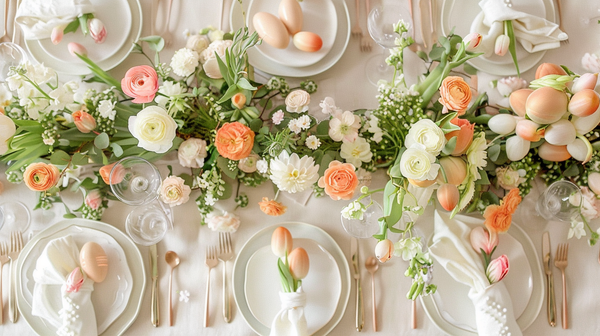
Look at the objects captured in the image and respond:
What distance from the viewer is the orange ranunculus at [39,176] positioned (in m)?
1.19

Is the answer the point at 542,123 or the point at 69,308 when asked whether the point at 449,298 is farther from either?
the point at 69,308

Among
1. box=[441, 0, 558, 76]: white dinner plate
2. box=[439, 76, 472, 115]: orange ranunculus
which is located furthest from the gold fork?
box=[439, 76, 472, 115]: orange ranunculus

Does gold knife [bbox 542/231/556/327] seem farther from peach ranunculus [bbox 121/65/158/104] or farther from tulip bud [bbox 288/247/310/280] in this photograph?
peach ranunculus [bbox 121/65/158/104]

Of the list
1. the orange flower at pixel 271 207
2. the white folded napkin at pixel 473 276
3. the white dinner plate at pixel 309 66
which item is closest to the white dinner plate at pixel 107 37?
the white dinner plate at pixel 309 66

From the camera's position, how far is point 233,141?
3.74 ft

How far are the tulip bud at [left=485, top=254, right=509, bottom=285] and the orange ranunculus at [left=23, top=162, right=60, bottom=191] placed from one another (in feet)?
4.31

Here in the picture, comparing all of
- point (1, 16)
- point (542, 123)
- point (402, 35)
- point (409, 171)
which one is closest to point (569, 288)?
point (542, 123)

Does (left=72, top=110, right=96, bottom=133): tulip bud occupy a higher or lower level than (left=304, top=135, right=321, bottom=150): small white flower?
higher

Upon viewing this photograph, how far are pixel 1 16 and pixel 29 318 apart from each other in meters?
0.99

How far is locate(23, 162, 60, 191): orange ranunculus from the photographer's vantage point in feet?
3.91

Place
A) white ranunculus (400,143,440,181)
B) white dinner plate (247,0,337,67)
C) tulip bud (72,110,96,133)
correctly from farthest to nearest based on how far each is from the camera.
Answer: white dinner plate (247,0,337,67) < tulip bud (72,110,96,133) < white ranunculus (400,143,440,181)

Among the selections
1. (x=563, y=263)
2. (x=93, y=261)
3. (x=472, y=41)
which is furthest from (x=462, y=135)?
(x=93, y=261)

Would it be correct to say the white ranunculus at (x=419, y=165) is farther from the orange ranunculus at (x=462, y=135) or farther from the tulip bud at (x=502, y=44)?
the tulip bud at (x=502, y=44)

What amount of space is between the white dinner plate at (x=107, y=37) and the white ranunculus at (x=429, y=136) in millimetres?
997
